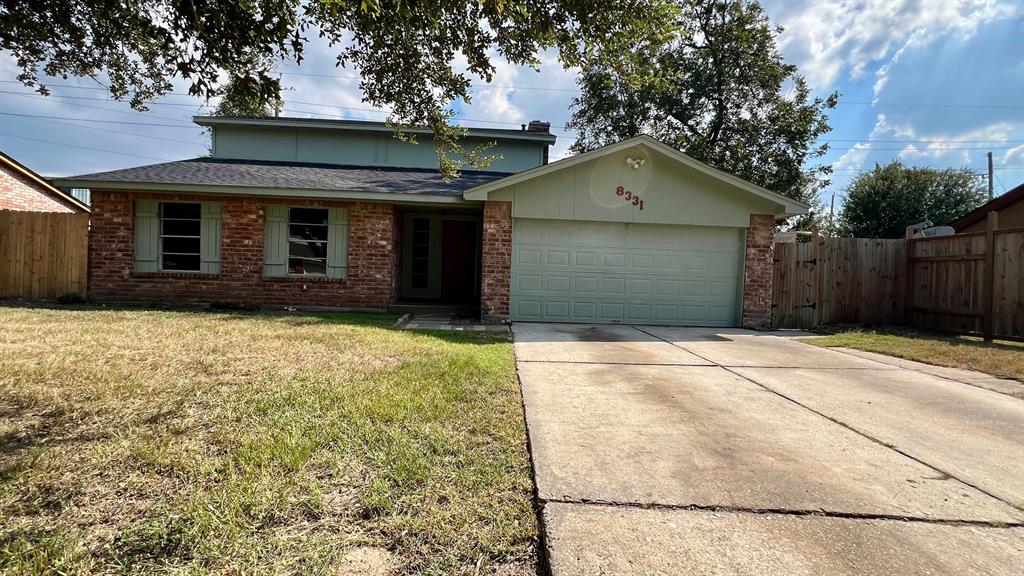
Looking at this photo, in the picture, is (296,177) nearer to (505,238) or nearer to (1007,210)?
(505,238)

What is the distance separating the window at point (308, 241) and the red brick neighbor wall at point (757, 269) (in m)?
9.39

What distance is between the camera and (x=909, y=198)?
2155 cm

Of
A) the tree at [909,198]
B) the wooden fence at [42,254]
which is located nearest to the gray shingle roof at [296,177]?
the wooden fence at [42,254]

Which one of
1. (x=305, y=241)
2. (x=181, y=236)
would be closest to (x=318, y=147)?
(x=305, y=241)

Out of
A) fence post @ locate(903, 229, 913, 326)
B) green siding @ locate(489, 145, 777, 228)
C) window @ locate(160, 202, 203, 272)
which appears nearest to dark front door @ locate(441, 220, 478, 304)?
green siding @ locate(489, 145, 777, 228)

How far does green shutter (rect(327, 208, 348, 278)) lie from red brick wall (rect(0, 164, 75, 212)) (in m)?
12.3

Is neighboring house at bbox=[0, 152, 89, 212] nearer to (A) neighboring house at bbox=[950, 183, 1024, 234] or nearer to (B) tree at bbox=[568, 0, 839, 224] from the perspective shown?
(B) tree at bbox=[568, 0, 839, 224]

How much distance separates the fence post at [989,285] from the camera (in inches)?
331

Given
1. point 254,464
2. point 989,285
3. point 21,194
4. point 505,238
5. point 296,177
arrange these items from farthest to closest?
point 21,194 → point 296,177 → point 505,238 → point 989,285 → point 254,464

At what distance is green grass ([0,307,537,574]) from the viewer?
1850 mm

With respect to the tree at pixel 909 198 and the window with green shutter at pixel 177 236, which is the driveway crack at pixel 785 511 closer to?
the window with green shutter at pixel 177 236

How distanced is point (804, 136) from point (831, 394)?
17072 millimetres

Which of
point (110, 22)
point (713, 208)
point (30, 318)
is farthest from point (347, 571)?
point (713, 208)

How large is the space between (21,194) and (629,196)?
1960 centimetres
